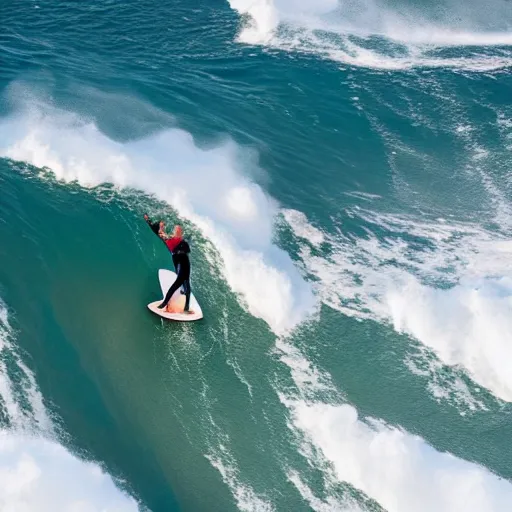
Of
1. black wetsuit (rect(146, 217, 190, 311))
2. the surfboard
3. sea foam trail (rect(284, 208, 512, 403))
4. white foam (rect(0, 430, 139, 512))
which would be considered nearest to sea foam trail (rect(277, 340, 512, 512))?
sea foam trail (rect(284, 208, 512, 403))

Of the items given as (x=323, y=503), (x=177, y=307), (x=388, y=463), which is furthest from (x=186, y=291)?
(x=388, y=463)

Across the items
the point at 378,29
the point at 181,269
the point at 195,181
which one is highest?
the point at 378,29

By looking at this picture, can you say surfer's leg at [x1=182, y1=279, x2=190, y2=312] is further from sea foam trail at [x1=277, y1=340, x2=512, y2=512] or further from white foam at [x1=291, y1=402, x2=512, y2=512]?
white foam at [x1=291, y1=402, x2=512, y2=512]

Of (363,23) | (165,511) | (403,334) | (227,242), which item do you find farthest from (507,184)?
(165,511)

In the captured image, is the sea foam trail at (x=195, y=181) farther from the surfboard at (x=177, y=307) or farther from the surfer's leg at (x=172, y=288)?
the surfer's leg at (x=172, y=288)

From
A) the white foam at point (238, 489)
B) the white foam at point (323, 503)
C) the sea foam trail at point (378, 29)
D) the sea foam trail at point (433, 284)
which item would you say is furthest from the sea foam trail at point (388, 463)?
the sea foam trail at point (378, 29)

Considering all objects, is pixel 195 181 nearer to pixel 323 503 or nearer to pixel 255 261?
pixel 255 261

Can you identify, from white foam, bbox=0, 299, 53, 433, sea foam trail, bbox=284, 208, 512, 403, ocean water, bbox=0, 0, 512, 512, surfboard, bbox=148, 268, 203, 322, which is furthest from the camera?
surfboard, bbox=148, 268, 203, 322
